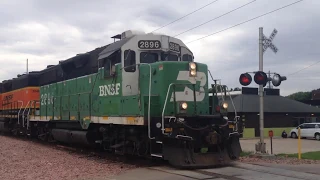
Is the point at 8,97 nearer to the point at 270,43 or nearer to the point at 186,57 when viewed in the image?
the point at 186,57

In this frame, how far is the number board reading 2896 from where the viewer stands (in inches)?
444

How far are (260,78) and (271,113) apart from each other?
1926cm

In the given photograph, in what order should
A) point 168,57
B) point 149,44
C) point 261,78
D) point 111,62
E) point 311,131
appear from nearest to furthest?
point 149,44 → point 168,57 → point 111,62 → point 261,78 → point 311,131

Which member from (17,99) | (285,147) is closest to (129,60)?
(285,147)

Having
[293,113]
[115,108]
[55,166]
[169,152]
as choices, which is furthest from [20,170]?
[293,113]

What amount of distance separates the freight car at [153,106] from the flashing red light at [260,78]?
2.74m

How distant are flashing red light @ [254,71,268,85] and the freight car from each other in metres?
2.74

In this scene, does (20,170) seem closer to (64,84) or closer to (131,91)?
(131,91)

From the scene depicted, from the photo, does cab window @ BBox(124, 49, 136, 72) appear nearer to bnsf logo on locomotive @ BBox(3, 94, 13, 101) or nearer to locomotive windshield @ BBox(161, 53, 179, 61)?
locomotive windshield @ BBox(161, 53, 179, 61)

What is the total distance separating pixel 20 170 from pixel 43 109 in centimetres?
908

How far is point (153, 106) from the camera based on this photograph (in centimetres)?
1021

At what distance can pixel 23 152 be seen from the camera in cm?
1420

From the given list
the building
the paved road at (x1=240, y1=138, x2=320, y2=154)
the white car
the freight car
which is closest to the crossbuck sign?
the freight car

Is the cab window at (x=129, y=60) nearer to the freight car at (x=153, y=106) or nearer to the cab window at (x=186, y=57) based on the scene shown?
the freight car at (x=153, y=106)
